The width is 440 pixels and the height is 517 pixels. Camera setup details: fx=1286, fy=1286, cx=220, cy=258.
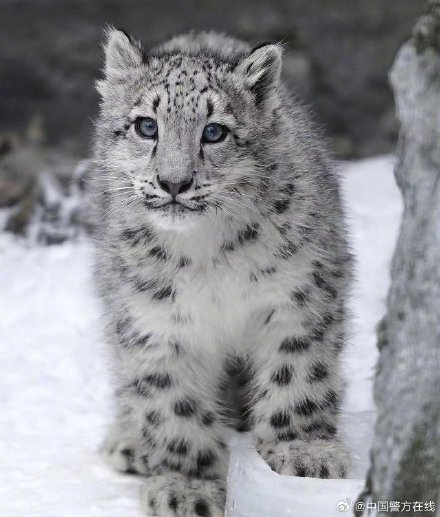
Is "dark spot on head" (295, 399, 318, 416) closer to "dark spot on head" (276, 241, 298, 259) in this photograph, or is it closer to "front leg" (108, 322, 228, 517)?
"front leg" (108, 322, 228, 517)

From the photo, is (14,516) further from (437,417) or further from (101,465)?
(437,417)

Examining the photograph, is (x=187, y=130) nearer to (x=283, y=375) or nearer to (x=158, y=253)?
(x=158, y=253)

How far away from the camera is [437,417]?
3117mm

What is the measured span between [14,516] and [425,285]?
2.06m

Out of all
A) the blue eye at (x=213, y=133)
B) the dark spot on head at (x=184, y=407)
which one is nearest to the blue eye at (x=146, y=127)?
the blue eye at (x=213, y=133)

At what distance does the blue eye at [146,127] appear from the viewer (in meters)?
4.44

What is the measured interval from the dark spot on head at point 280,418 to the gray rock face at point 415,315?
1.52m

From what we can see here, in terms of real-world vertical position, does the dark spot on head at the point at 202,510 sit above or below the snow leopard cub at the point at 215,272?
below

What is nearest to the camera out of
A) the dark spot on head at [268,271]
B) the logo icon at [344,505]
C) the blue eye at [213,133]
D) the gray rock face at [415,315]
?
the gray rock face at [415,315]

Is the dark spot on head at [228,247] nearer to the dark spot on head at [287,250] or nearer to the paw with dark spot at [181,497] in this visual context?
the dark spot on head at [287,250]

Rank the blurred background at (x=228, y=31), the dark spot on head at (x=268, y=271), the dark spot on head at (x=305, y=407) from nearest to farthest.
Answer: the dark spot on head at (x=268, y=271) → the dark spot on head at (x=305, y=407) → the blurred background at (x=228, y=31)

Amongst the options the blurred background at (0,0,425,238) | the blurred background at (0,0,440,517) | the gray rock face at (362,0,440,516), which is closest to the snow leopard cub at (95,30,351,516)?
the blurred background at (0,0,440,517)

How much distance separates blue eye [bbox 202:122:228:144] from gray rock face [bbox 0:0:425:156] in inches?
197

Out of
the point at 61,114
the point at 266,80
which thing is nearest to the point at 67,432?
the point at 266,80
